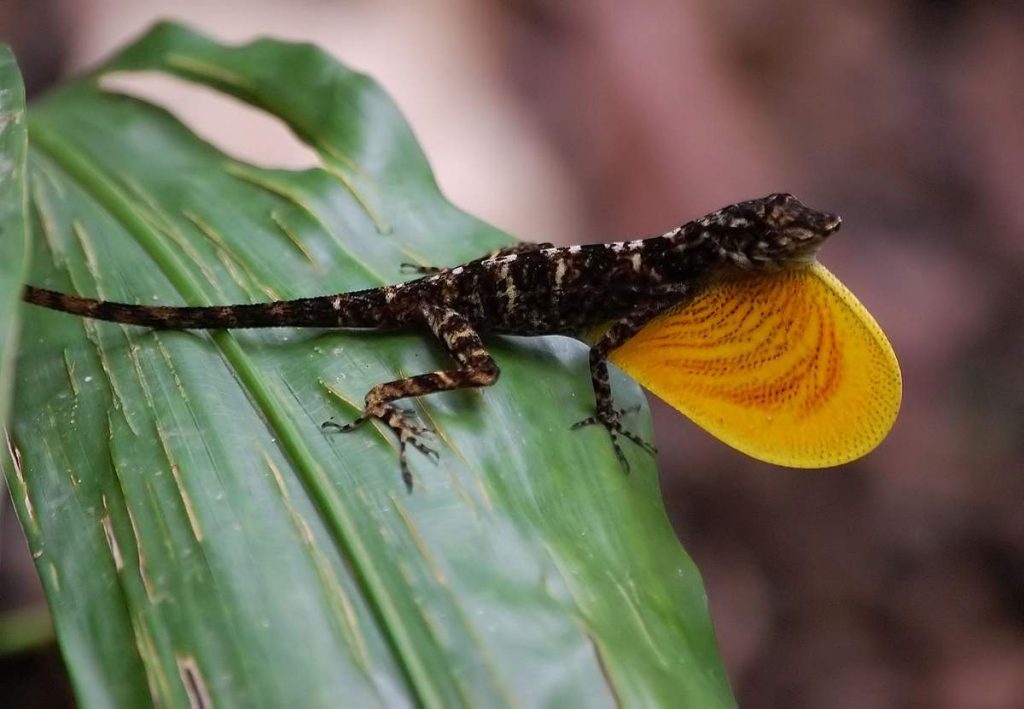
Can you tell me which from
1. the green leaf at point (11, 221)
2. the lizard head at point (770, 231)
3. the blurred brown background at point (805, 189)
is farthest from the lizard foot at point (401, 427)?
the blurred brown background at point (805, 189)

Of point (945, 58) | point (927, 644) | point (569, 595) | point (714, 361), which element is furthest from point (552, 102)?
→ point (569, 595)

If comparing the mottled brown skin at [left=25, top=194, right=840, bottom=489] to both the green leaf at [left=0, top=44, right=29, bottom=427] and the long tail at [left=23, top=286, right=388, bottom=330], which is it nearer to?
the long tail at [left=23, top=286, right=388, bottom=330]

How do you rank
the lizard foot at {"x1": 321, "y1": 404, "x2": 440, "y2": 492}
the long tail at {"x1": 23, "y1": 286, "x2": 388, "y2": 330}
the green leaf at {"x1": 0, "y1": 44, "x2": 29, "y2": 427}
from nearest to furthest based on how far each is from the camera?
1. the green leaf at {"x1": 0, "y1": 44, "x2": 29, "y2": 427}
2. the lizard foot at {"x1": 321, "y1": 404, "x2": 440, "y2": 492}
3. the long tail at {"x1": 23, "y1": 286, "x2": 388, "y2": 330}

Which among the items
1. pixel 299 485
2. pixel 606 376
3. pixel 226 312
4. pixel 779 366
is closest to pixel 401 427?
pixel 299 485

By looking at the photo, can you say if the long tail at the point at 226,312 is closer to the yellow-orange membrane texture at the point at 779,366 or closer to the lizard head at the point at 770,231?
the yellow-orange membrane texture at the point at 779,366

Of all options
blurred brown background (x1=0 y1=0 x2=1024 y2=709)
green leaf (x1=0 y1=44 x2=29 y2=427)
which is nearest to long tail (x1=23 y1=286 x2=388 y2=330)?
green leaf (x1=0 y1=44 x2=29 y2=427)

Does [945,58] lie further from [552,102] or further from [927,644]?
[927,644]

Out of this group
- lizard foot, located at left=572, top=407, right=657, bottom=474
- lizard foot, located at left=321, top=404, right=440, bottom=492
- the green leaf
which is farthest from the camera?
lizard foot, located at left=572, top=407, right=657, bottom=474

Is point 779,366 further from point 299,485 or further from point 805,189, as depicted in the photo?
point 805,189
